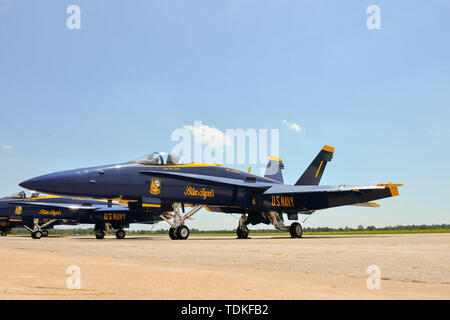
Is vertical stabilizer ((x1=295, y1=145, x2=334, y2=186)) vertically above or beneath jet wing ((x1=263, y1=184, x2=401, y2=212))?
above

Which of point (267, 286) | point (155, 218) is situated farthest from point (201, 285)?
point (155, 218)

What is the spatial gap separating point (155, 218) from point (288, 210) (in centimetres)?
1043

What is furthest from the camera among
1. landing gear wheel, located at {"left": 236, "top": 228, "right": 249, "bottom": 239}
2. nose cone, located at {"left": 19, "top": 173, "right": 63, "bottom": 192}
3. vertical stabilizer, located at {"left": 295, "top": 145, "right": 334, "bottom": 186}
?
vertical stabilizer, located at {"left": 295, "top": 145, "right": 334, "bottom": 186}

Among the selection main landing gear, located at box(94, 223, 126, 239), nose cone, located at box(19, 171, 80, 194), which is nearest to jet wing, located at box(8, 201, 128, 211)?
main landing gear, located at box(94, 223, 126, 239)

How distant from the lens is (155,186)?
1816 cm

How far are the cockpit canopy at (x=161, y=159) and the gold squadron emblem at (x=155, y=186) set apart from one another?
89cm

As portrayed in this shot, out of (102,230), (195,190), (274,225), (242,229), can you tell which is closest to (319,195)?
(274,225)

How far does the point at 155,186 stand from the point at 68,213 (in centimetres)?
1417

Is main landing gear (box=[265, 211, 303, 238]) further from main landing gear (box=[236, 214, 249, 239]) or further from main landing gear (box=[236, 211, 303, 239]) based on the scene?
main landing gear (box=[236, 214, 249, 239])

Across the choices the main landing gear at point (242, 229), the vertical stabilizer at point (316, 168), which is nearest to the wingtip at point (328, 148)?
the vertical stabilizer at point (316, 168)

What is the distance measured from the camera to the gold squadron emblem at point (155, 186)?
1806 cm

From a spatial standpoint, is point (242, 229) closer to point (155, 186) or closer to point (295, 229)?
point (295, 229)

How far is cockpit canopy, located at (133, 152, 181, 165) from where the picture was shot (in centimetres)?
1852

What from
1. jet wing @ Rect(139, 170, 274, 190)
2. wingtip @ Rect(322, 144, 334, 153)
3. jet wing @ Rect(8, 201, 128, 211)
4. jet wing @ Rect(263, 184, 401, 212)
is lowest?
jet wing @ Rect(8, 201, 128, 211)
